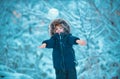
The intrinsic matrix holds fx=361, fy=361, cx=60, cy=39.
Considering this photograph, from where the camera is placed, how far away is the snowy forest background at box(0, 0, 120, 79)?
118 inches

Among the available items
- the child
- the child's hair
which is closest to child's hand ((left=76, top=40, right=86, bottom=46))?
the child

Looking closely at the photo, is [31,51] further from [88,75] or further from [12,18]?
[88,75]

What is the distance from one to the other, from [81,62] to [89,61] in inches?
2.6

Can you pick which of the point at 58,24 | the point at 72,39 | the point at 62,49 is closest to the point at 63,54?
the point at 62,49

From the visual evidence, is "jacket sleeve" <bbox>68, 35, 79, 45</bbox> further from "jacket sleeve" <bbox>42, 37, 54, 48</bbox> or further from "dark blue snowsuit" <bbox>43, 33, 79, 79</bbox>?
"jacket sleeve" <bbox>42, 37, 54, 48</bbox>

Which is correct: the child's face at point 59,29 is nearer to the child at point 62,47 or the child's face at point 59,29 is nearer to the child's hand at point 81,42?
the child at point 62,47

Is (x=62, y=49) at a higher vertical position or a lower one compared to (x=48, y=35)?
lower

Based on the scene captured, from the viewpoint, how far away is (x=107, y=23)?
3043mm

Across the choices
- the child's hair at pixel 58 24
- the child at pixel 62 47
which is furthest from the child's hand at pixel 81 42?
the child's hair at pixel 58 24

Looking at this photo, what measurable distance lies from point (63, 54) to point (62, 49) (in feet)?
0.14

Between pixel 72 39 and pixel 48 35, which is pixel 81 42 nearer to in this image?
pixel 72 39

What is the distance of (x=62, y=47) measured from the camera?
2982 mm

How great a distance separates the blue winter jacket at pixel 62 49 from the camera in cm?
296

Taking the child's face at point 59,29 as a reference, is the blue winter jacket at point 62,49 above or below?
below
